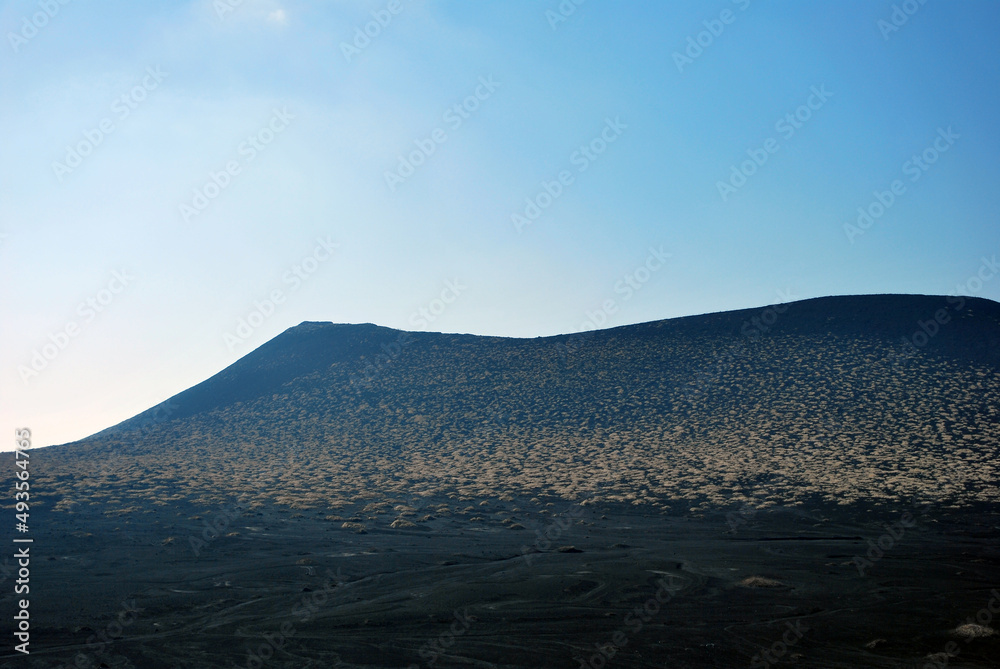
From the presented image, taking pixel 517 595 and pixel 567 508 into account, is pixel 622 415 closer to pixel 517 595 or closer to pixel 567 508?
pixel 567 508

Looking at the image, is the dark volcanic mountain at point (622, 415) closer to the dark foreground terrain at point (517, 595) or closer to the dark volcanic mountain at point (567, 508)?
the dark volcanic mountain at point (567, 508)

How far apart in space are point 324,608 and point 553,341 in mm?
63510

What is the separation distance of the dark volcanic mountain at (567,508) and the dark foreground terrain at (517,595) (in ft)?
0.31

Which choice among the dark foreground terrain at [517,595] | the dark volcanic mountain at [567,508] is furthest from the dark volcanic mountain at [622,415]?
the dark foreground terrain at [517,595]

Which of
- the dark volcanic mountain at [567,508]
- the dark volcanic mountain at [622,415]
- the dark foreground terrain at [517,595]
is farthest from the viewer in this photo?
the dark volcanic mountain at [622,415]

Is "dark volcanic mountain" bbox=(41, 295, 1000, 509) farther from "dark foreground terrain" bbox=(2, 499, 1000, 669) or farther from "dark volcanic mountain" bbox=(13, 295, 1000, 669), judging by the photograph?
"dark foreground terrain" bbox=(2, 499, 1000, 669)

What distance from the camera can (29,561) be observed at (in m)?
18.3

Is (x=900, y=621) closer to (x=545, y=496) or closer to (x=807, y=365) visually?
(x=545, y=496)

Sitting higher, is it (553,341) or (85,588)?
(553,341)

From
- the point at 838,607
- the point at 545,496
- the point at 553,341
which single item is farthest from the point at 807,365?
the point at 838,607

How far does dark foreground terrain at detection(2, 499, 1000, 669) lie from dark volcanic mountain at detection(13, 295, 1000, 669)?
0.31 feet

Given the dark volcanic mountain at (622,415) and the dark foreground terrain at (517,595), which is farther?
the dark volcanic mountain at (622,415)

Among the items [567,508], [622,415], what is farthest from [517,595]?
[622,415]

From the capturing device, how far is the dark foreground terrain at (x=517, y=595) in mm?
11062
